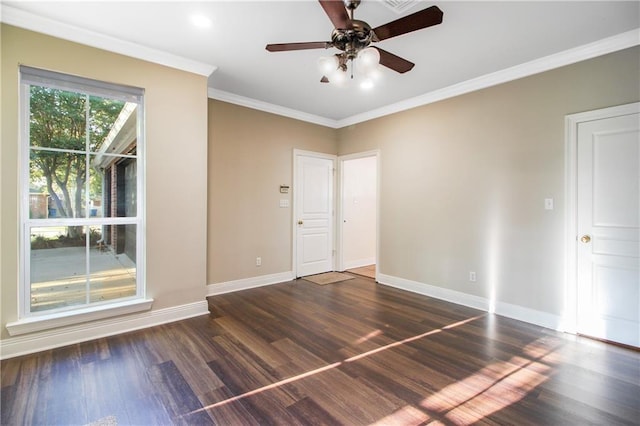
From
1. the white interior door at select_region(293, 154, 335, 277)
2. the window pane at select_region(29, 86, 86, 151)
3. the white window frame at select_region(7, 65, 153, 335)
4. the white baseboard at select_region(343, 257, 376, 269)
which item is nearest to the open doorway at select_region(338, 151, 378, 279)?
the white baseboard at select_region(343, 257, 376, 269)

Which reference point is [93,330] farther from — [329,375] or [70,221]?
[329,375]

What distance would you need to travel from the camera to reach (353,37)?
197 cm

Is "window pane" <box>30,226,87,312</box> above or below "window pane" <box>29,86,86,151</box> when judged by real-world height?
below

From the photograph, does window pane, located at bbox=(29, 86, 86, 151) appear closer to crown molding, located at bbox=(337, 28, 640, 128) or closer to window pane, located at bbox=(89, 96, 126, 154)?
window pane, located at bbox=(89, 96, 126, 154)

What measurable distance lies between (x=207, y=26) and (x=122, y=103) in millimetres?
1216

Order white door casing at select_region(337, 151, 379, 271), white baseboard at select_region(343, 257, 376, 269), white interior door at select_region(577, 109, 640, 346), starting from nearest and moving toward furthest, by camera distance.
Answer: white interior door at select_region(577, 109, 640, 346)
white door casing at select_region(337, 151, 379, 271)
white baseboard at select_region(343, 257, 376, 269)

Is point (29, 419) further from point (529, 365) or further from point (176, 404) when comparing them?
point (529, 365)

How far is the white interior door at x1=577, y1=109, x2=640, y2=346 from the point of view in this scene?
104 inches

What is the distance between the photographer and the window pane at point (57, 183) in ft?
8.57

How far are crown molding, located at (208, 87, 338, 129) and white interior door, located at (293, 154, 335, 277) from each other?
610 millimetres

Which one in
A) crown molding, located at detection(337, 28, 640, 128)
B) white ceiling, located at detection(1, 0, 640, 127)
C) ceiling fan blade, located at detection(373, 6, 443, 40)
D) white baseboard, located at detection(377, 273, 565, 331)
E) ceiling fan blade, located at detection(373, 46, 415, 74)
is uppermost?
white ceiling, located at detection(1, 0, 640, 127)

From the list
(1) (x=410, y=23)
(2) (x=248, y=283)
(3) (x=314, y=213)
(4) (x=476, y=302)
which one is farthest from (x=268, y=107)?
(4) (x=476, y=302)

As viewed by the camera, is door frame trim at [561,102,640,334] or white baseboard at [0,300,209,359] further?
door frame trim at [561,102,640,334]

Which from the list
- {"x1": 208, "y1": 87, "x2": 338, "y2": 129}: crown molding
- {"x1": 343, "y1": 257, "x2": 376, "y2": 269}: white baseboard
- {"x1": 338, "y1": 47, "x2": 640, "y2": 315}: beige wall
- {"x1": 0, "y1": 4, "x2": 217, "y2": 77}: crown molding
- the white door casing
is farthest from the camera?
{"x1": 343, "y1": 257, "x2": 376, "y2": 269}: white baseboard
